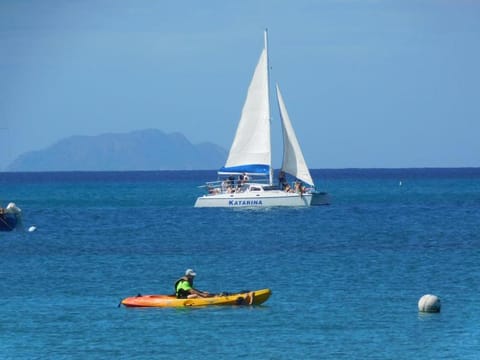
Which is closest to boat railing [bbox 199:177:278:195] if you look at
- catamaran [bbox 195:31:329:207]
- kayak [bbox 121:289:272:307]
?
catamaran [bbox 195:31:329:207]

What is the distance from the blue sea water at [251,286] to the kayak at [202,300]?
0.45 metres

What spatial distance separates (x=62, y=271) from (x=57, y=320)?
1579cm

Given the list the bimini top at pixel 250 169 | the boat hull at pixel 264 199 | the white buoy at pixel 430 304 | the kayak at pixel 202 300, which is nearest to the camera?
the white buoy at pixel 430 304

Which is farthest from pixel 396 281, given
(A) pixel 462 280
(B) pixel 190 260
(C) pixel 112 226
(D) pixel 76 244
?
(C) pixel 112 226

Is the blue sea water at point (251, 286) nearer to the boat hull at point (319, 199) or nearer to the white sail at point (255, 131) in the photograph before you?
the white sail at point (255, 131)

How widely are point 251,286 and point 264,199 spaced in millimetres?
48433

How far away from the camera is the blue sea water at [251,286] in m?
34.7

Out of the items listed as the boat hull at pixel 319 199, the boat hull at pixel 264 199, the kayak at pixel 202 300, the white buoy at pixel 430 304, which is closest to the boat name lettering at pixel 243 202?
the boat hull at pixel 264 199

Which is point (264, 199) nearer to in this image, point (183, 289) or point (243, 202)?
point (243, 202)

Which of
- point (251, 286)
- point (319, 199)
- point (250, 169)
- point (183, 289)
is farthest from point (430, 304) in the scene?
point (319, 199)

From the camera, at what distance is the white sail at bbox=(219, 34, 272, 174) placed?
100875 mm

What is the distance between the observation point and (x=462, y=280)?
48.9m

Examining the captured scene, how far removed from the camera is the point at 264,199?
96562 millimetres

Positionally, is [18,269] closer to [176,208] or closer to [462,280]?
[462,280]
